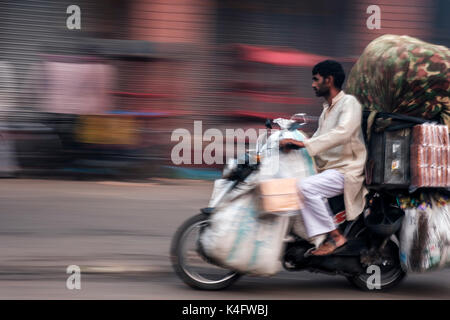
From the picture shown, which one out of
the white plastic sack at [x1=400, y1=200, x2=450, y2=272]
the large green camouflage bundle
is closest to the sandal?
the white plastic sack at [x1=400, y1=200, x2=450, y2=272]

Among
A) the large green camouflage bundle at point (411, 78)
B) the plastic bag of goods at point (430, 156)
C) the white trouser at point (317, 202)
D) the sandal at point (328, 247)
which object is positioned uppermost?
the large green camouflage bundle at point (411, 78)

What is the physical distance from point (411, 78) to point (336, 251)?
1.34m

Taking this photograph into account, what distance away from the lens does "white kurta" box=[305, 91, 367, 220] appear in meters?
4.78

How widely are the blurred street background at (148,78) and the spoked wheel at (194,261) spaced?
3.40 m

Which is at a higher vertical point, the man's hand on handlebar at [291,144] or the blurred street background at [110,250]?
the man's hand on handlebar at [291,144]

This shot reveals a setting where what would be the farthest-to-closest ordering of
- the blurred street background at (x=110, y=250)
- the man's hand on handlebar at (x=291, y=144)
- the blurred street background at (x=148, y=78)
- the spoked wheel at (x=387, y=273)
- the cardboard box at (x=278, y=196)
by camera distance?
the blurred street background at (x=148, y=78), the spoked wheel at (x=387, y=273), the blurred street background at (x=110, y=250), the man's hand on handlebar at (x=291, y=144), the cardboard box at (x=278, y=196)

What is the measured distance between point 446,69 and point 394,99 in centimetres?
41

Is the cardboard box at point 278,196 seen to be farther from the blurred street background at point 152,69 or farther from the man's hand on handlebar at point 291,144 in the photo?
the blurred street background at point 152,69

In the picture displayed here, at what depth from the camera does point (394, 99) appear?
4.93 metres

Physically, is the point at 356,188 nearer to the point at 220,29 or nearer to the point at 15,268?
the point at 15,268

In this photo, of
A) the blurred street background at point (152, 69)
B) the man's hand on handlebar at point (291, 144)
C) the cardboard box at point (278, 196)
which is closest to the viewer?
the cardboard box at point (278, 196)

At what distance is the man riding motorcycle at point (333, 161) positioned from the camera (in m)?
4.77

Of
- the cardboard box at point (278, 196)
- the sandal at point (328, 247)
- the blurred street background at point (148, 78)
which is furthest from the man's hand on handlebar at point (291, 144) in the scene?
the blurred street background at point (148, 78)

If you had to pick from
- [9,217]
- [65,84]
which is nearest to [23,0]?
[65,84]
